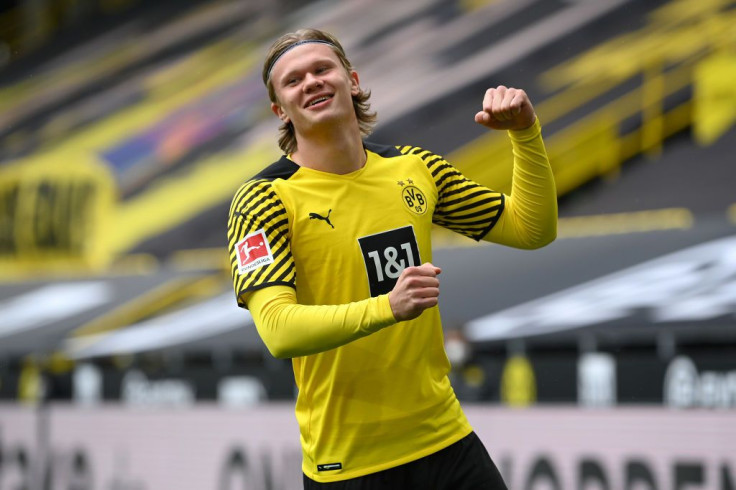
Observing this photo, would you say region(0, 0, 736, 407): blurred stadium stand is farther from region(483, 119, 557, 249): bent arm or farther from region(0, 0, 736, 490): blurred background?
region(483, 119, 557, 249): bent arm

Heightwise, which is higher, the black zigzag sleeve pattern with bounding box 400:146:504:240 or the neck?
the neck

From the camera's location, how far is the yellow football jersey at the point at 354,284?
247cm

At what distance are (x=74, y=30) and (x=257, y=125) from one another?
13.9 feet

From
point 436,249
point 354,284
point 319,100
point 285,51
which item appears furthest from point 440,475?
point 436,249

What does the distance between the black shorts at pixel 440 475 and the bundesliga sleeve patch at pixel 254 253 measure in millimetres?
615

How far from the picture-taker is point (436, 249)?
721 centimetres

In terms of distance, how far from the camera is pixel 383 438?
2.54 m

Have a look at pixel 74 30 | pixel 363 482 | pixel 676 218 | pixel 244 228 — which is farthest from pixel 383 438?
pixel 74 30

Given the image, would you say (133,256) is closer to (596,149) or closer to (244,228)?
(596,149)

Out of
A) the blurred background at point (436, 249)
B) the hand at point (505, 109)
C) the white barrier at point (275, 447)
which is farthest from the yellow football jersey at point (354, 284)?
the blurred background at point (436, 249)

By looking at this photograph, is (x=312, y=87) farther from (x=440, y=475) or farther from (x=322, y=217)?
(x=440, y=475)

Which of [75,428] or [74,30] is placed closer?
[75,428]

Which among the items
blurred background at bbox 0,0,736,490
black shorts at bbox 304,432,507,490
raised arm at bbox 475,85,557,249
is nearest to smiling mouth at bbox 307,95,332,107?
raised arm at bbox 475,85,557,249

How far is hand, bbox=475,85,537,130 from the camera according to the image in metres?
2.54
